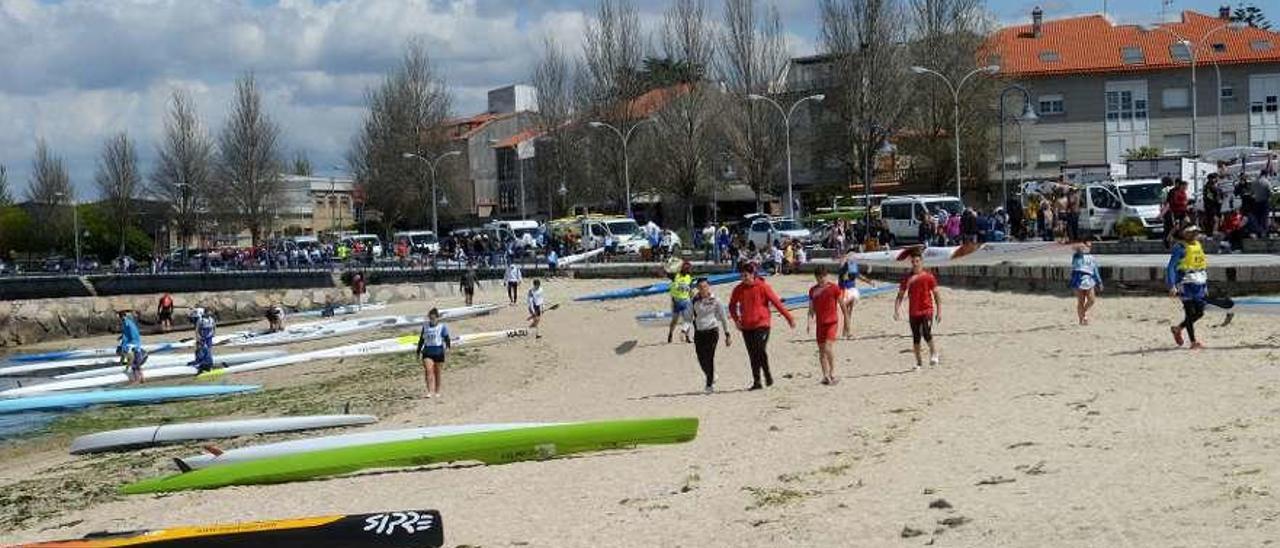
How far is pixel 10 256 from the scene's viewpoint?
311 ft

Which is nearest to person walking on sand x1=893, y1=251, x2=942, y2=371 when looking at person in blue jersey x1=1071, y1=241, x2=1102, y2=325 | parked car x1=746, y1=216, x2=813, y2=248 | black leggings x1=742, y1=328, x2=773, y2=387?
black leggings x1=742, y1=328, x2=773, y2=387

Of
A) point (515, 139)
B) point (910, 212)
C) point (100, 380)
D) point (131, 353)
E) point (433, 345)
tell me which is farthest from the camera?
point (515, 139)

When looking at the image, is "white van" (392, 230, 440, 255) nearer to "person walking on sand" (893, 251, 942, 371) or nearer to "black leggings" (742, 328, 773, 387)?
"black leggings" (742, 328, 773, 387)

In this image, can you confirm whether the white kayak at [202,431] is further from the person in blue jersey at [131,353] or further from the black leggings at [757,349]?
the person in blue jersey at [131,353]

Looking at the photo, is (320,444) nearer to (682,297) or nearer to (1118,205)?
(682,297)

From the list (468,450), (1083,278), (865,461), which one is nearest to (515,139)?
(1083,278)

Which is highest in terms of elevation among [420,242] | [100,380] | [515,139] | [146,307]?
[515,139]

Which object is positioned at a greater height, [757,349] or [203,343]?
→ [757,349]

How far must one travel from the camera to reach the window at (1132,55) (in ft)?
217

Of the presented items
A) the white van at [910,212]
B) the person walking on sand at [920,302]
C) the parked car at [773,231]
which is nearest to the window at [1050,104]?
the parked car at [773,231]

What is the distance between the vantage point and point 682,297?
25.5 metres

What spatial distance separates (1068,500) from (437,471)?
6.86m

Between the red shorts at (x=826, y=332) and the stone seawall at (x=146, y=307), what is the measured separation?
4026cm

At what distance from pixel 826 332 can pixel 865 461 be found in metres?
5.34
